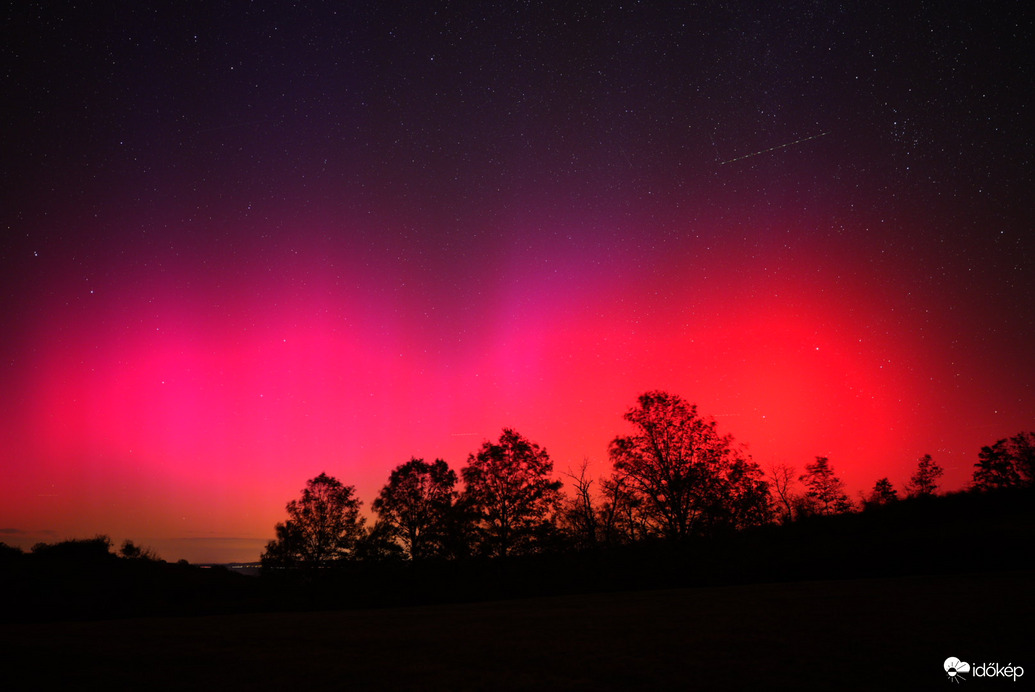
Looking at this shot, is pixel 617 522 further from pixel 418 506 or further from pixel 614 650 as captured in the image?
pixel 614 650

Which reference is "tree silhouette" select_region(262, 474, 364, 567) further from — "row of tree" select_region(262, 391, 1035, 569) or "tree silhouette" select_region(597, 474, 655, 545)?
"tree silhouette" select_region(597, 474, 655, 545)

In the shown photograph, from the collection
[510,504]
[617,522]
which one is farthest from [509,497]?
[617,522]

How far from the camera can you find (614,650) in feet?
32.1

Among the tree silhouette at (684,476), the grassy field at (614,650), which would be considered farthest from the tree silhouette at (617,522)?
the grassy field at (614,650)

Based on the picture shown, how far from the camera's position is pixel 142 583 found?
36.6 metres

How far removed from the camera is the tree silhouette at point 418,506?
41875 millimetres

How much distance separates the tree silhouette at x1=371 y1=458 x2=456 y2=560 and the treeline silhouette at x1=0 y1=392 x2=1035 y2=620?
0.12 m

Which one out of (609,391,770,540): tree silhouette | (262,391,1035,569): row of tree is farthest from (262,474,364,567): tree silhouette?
(609,391,770,540): tree silhouette

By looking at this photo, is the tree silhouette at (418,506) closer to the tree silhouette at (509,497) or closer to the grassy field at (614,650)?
the tree silhouette at (509,497)

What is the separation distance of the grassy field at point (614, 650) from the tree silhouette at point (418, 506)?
26174 millimetres

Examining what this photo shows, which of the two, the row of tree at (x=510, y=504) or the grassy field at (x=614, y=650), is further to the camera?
the row of tree at (x=510, y=504)

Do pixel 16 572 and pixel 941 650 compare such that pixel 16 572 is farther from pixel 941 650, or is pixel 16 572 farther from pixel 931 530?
pixel 931 530

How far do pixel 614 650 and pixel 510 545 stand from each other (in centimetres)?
3014

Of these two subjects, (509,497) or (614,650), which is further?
(509,497)
